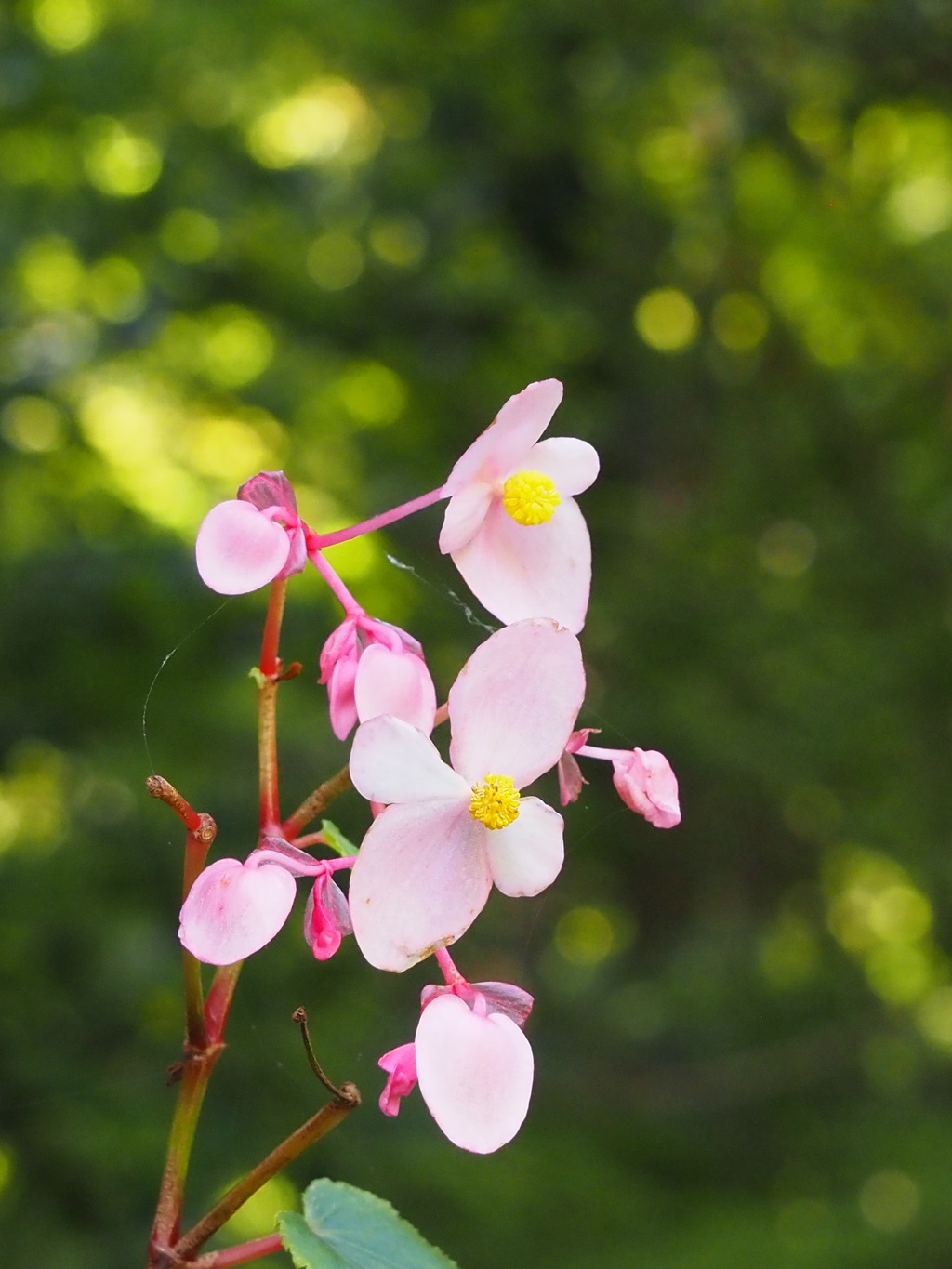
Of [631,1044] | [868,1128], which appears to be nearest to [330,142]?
[631,1044]

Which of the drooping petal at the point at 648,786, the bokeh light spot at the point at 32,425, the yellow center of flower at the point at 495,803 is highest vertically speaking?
the bokeh light spot at the point at 32,425

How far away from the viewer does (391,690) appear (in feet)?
1.20

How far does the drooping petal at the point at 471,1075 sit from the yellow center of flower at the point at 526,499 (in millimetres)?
144

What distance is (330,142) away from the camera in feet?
8.98

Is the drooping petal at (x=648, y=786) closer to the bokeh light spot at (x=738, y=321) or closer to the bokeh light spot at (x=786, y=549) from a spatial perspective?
the bokeh light spot at (x=786, y=549)

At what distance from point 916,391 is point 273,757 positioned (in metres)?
2.48

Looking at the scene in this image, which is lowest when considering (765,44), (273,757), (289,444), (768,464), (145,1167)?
(145,1167)

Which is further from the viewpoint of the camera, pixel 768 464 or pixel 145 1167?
pixel 768 464

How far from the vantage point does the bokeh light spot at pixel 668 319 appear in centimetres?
294

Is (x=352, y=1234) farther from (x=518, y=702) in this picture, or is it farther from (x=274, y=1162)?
(x=518, y=702)

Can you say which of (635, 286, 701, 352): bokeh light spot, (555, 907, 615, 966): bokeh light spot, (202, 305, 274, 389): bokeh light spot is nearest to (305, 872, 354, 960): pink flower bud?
(202, 305, 274, 389): bokeh light spot

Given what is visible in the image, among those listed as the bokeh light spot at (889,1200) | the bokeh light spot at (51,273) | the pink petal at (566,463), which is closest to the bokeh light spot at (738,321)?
the bokeh light spot at (51,273)

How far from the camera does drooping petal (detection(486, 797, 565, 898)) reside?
0.35 meters

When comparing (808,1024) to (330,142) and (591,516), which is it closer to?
(591,516)
